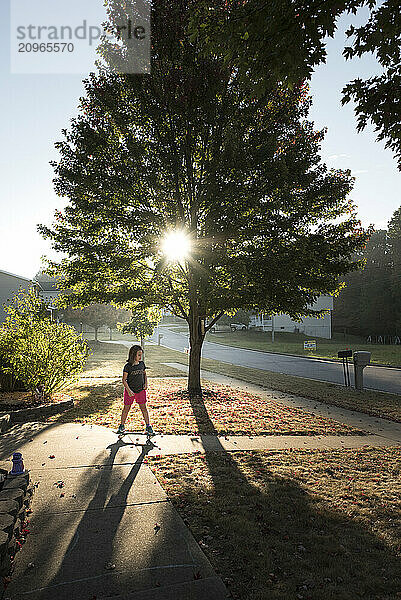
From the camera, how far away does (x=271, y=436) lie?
827 cm

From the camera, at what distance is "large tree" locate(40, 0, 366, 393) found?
10805mm

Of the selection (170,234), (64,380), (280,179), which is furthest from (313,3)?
(64,380)

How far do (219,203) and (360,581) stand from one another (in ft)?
30.2

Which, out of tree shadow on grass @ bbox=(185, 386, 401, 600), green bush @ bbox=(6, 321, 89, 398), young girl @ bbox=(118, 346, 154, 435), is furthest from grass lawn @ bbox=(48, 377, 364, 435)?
tree shadow on grass @ bbox=(185, 386, 401, 600)

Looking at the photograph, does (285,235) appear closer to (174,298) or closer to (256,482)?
(174,298)

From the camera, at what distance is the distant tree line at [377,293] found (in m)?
56.9

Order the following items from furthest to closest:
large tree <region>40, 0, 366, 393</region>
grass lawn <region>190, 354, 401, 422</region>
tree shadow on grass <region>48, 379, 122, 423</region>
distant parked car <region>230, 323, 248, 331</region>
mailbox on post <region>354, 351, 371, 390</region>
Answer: distant parked car <region>230, 323, 248, 331</region>, mailbox on post <region>354, 351, 371, 390</region>, grass lawn <region>190, 354, 401, 422</region>, large tree <region>40, 0, 366, 393</region>, tree shadow on grass <region>48, 379, 122, 423</region>

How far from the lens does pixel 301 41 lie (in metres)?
5.28

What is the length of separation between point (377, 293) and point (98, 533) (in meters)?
63.7

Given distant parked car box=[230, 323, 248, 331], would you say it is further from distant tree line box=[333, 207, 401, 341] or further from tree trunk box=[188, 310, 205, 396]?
tree trunk box=[188, 310, 205, 396]

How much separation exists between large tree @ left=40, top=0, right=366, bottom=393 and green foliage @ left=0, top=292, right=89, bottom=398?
6.78ft

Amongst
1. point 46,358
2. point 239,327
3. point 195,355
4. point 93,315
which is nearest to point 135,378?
point 46,358

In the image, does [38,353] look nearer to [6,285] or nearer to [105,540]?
[105,540]

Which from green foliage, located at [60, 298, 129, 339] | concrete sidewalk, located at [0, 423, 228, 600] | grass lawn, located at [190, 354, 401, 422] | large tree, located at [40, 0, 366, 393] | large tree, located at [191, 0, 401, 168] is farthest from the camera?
green foliage, located at [60, 298, 129, 339]
